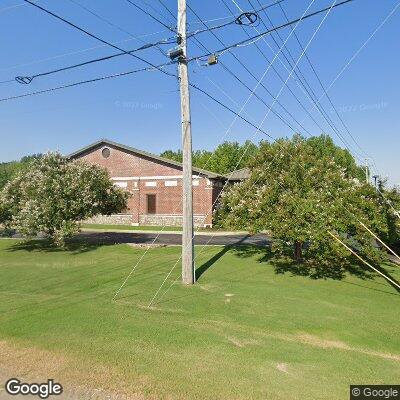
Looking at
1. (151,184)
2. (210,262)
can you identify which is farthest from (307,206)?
(151,184)

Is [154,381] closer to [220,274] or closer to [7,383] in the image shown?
[7,383]

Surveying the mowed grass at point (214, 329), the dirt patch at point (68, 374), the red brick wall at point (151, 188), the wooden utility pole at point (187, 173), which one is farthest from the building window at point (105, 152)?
the dirt patch at point (68, 374)

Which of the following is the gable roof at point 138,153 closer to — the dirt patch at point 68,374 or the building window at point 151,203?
the building window at point 151,203

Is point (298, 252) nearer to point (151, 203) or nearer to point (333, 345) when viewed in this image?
point (333, 345)

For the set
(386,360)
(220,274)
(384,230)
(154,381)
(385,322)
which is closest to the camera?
(154,381)

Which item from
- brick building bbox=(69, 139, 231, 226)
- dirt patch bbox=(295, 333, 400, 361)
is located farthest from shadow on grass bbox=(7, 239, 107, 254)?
dirt patch bbox=(295, 333, 400, 361)

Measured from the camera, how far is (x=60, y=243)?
2172 cm

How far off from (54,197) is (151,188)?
58.0 ft

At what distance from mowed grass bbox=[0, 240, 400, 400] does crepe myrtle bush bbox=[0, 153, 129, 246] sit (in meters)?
5.60

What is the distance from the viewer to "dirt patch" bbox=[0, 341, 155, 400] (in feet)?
20.0

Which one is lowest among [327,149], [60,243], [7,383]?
[7,383]

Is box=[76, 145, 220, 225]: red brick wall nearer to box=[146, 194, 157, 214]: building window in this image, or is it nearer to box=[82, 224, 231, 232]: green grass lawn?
box=[146, 194, 157, 214]: building window

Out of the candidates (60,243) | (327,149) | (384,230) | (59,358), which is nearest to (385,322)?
(384,230)

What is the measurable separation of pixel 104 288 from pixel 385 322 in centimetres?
884
